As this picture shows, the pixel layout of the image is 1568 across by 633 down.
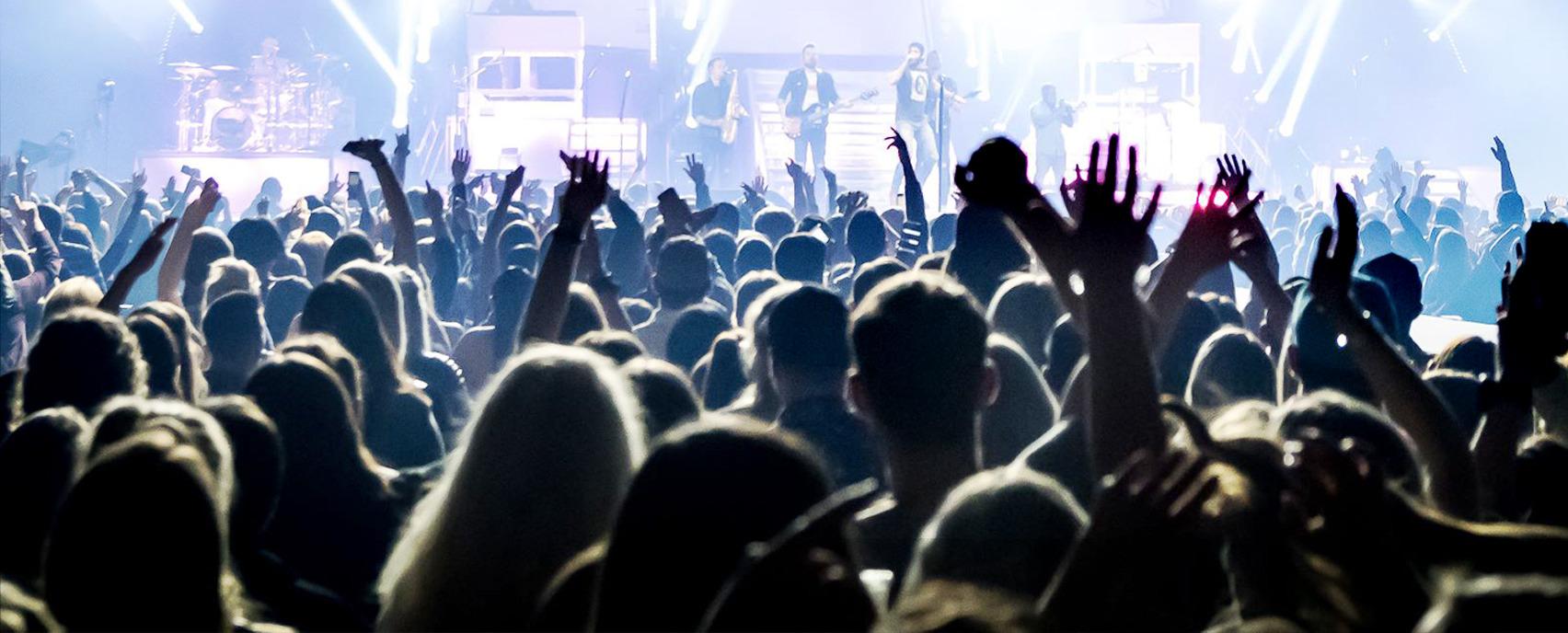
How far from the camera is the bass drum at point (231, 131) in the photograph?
2481cm

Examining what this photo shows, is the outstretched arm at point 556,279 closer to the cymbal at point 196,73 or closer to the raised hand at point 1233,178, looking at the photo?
the raised hand at point 1233,178

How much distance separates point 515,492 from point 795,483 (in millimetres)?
591

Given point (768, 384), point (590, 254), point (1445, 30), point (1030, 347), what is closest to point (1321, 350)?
point (1030, 347)

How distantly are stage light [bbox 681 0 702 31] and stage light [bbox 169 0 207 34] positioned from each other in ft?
30.3

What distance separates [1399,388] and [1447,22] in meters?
28.8

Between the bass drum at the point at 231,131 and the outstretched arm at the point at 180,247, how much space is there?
19.4 metres

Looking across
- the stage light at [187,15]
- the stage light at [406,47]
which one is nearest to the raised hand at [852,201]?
the stage light at [406,47]

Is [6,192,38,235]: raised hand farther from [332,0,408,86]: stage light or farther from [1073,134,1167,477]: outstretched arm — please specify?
[332,0,408,86]: stage light

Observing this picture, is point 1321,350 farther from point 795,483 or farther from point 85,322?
point 85,322

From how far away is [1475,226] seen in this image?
1566cm

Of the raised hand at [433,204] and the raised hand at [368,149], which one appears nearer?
the raised hand at [368,149]

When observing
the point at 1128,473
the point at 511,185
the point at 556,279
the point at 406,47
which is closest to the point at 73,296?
the point at 556,279

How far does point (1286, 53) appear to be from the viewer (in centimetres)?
2850

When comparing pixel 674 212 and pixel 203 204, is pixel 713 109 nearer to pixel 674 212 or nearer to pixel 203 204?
pixel 674 212
